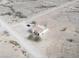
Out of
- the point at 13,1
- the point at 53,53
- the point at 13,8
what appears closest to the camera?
the point at 53,53

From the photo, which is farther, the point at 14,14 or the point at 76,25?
the point at 14,14

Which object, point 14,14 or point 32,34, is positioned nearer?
point 32,34

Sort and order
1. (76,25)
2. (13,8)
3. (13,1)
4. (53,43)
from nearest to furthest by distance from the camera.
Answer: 1. (53,43)
2. (76,25)
3. (13,8)
4. (13,1)

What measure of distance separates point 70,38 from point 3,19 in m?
9.39

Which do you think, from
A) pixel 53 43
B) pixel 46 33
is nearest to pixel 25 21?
pixel 46 33

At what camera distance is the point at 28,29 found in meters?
26.9

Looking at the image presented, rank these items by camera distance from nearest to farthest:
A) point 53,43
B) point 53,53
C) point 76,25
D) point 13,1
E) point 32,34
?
point 53,53
point 53,43
point 32,34
point 76,25
point 13,1

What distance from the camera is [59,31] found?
2630cm

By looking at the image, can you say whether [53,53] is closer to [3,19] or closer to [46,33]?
[46,33]

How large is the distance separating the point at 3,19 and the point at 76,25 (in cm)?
876

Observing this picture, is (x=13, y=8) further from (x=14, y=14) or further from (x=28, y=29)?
(x=28, y=29)

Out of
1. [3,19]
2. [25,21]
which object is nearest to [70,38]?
[25,21]

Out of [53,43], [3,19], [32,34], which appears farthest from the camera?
[3,19]

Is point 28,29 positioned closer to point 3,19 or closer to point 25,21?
point 25,21
